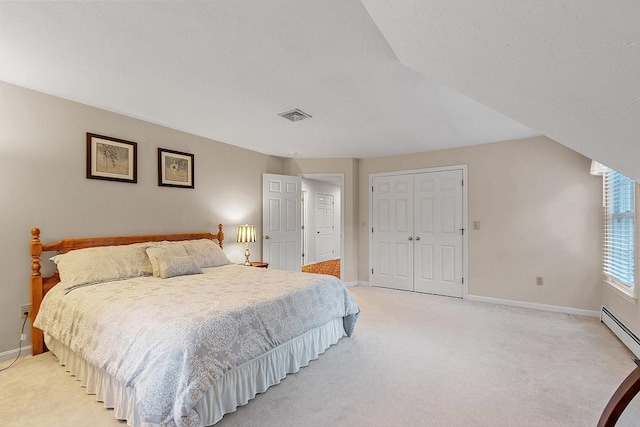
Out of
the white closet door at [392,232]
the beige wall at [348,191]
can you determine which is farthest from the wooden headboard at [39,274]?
the white closet door at [392,232]

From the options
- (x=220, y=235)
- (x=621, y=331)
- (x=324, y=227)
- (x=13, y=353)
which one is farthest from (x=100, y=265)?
(x=324, y=227)

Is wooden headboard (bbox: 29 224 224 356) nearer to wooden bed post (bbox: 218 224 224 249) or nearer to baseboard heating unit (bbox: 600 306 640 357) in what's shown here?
wooden bed post (bbox: 218 224 224 249)

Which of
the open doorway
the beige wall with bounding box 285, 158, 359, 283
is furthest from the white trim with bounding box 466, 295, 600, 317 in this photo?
the open doorway

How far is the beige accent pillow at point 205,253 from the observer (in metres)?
3.39

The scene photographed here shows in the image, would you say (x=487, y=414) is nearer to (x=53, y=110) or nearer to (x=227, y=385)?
(x=227, y=385)

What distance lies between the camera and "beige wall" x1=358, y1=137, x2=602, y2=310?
373 cm

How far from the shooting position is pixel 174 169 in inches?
149

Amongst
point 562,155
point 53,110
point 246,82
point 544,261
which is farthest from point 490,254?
point 53,110

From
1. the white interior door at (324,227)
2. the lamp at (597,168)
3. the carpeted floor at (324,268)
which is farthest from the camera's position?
the white interior door at (324,227)

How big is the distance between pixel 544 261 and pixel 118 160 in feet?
17.3

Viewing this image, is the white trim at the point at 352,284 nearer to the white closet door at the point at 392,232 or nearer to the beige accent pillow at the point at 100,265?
the white closet door at the point at 392,232

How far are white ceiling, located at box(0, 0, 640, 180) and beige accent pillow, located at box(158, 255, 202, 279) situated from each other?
1.52m

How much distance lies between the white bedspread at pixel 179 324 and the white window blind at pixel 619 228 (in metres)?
2.90

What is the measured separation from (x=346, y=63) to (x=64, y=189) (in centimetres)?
283
